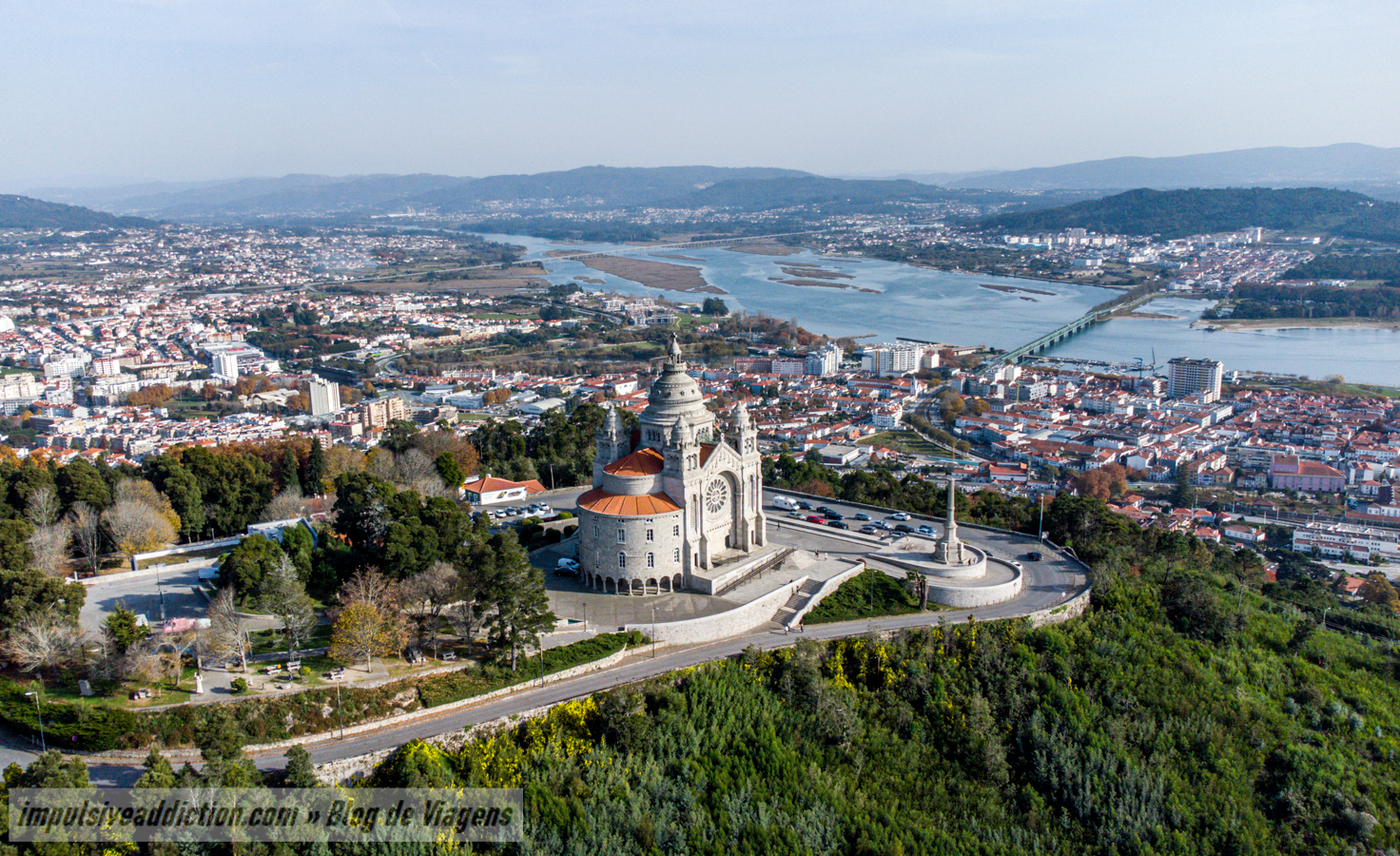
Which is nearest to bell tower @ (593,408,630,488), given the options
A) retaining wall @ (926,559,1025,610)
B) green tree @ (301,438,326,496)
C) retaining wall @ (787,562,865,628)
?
retaining wall @ (787,562,865,628)

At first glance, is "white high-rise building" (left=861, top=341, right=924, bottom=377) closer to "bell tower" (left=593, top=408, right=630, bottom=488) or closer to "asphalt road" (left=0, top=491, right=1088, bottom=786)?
"asphalt road" (left=0, top=491, right=1088, bottom=786)

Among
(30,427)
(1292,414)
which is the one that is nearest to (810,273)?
(1292,414)

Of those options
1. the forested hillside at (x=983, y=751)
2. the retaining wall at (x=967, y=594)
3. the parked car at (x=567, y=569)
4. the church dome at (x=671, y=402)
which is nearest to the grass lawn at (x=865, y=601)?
the retaining wall at (x=967, y=594)

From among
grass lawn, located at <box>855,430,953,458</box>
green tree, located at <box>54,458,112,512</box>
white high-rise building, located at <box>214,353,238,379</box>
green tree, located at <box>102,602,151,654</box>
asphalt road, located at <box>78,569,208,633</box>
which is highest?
green tree, located at <box>54,458,112,512</box>

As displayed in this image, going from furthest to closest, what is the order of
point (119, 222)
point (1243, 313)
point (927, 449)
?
1. point (119, 222)
2. point (1243, 313)
3. point (927, 449)

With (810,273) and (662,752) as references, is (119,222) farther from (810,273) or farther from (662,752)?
(662,752)

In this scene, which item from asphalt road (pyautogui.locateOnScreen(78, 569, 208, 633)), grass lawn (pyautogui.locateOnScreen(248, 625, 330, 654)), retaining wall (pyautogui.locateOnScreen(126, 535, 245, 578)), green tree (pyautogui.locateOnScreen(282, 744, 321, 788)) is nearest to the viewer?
green tree (pyautogui.locateOnScreen(282, 744, 321, 788))
